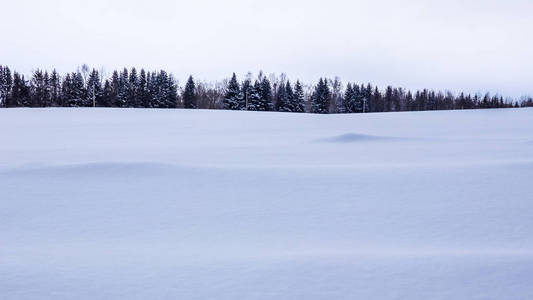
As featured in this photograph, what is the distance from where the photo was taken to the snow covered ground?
103 inches

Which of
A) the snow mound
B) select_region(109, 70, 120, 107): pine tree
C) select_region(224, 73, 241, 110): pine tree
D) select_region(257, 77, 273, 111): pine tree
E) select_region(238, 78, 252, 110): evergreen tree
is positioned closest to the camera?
the snow mound

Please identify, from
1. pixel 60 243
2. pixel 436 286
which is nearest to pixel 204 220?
pixel 60 243

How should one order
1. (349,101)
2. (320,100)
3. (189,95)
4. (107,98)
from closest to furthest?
(107,98) < (320,100) < (189,95) < (349,101)

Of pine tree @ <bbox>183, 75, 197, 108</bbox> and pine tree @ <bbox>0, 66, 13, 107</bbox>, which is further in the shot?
pine tree @ <bbox>183, 75, 197, 108</bbox>

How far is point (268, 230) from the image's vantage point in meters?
3.87

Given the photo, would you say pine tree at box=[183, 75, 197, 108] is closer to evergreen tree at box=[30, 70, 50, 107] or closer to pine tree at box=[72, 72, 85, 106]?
pine tree at box=[72, 72, 85, 106]

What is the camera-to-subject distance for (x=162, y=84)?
4600 centimetres

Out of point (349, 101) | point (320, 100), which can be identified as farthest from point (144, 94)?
point (349, 101)

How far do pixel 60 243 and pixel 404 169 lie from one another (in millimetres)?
4743

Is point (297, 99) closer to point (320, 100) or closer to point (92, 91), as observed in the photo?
point (320, 100)

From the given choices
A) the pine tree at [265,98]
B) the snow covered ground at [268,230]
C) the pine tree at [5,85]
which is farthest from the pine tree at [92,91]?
the snow covered ground at [268,230]

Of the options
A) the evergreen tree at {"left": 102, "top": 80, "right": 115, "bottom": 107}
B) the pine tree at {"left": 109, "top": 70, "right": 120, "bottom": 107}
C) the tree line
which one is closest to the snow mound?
the tree line

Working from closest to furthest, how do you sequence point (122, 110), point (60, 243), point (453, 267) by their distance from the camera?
point (453, 267) < point (60, 243) < point (122, 110)

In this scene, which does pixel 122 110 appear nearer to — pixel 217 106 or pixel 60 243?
pixel 60 243
